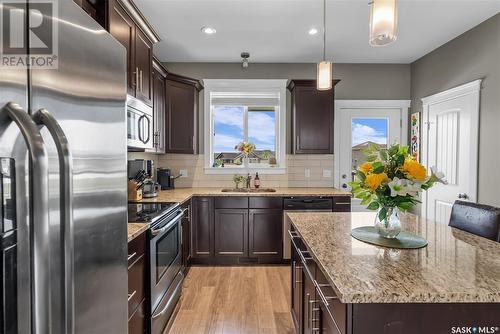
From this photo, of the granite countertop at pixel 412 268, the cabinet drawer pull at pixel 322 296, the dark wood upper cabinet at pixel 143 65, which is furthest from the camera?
the dark wood upper cabinet at pixel 143 65

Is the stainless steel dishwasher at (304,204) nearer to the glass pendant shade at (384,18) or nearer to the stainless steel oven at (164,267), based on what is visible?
the stainless steel oven at (164,267)

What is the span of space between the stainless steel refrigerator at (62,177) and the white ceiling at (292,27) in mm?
1980

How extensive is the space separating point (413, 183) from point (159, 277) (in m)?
1.77

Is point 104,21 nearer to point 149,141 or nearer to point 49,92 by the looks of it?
point 149,141

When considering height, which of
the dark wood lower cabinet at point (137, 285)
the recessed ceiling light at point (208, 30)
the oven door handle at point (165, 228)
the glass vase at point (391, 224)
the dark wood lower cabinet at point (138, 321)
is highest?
the recessed ceiling light at point (208, 30)

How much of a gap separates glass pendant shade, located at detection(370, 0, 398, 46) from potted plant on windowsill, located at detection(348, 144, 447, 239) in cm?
56

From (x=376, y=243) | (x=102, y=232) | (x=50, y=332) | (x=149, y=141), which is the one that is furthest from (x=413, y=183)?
(x=149, y=141)

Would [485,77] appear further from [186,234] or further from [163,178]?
[163,178]

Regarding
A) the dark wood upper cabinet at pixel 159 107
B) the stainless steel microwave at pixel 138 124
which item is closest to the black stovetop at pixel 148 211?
the stainless steel microwave at pixel 138 124

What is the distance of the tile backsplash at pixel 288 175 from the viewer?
4172 millimetres

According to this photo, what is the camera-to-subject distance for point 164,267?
2.22m

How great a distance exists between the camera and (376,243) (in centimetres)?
144

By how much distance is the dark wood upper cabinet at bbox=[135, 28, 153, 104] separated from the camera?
2.44 metres

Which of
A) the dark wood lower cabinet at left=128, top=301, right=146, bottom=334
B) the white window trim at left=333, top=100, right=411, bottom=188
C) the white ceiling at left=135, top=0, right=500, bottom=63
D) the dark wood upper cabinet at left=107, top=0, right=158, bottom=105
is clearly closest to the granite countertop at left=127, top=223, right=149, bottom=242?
the dark wood lower cabinet at left=128, top=301, right=146, bottom=334
